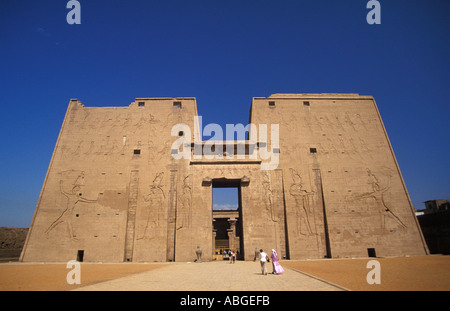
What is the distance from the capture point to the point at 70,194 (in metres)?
18.7

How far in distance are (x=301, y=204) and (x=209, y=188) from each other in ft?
22.3

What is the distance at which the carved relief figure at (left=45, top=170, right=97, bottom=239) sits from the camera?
18.0 metres

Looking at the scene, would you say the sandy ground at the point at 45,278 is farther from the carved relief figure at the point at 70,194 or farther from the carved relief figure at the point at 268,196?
the carved relief figure at the point at 268,196

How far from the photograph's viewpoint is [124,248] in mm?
17422

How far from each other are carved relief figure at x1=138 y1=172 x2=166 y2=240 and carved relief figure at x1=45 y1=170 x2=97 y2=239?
4.15m

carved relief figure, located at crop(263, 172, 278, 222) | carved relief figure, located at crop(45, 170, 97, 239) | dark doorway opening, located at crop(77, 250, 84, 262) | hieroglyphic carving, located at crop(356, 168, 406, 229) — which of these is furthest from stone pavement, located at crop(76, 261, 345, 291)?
hieroglyphic carving, located at crop(356, 168, 406, 229)

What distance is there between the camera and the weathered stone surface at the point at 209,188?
17516mm

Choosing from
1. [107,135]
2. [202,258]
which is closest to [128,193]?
[107,135]

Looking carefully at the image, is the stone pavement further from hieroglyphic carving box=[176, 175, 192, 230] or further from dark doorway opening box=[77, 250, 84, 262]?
dark doorway opening box=[77, 250, 84, 262]

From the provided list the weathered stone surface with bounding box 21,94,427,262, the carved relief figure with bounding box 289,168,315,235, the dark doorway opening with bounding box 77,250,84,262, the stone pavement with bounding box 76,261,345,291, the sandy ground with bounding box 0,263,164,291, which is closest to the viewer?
the stone pavement with bounding box 76,261,345,291

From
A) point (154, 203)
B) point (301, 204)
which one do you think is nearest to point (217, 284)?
point (154, 203)

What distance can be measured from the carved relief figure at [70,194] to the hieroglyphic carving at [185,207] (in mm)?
6485

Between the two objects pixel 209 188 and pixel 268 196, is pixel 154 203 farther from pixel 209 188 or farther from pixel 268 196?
pixel 268 196
